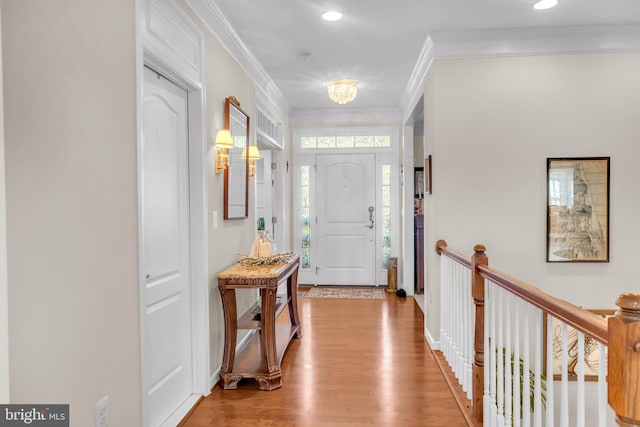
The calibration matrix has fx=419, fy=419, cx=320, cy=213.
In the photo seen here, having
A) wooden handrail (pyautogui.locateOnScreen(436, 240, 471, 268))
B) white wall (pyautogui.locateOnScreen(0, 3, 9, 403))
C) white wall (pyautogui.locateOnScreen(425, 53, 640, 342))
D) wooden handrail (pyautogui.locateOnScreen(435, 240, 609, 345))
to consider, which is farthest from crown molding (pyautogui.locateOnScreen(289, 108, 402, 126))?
white wall (pyautogui.locateOnScreen(0, 3, 9, 403))

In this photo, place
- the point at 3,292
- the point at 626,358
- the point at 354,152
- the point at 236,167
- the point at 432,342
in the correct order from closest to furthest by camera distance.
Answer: the point at 626,358
the point at 3,292
the point at 236,167
the point at 432,342
the point at 354,152

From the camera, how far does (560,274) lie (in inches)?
136

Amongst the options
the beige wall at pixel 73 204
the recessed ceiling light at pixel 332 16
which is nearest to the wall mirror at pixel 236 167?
the recessed ceiling light at pixel 332 16

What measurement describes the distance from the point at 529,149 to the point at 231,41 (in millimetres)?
2561

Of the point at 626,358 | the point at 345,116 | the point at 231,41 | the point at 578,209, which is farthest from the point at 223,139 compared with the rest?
the point at 345,116

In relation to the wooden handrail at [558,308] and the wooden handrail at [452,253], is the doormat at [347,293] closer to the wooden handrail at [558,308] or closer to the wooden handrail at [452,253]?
the wooden handrail at [452,253]

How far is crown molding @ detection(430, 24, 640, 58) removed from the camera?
3.33 m

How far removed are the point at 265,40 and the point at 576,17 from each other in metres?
2.39

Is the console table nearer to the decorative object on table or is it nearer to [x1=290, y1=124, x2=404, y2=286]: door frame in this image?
the decorative object on table

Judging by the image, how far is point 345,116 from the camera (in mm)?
6090

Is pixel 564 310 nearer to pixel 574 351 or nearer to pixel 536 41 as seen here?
pixel 574 351

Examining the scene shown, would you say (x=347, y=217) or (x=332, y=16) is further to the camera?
(x=347, y=217)

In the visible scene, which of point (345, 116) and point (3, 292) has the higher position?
point (345, 116)

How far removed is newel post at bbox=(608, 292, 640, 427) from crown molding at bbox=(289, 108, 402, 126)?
17.1ft
